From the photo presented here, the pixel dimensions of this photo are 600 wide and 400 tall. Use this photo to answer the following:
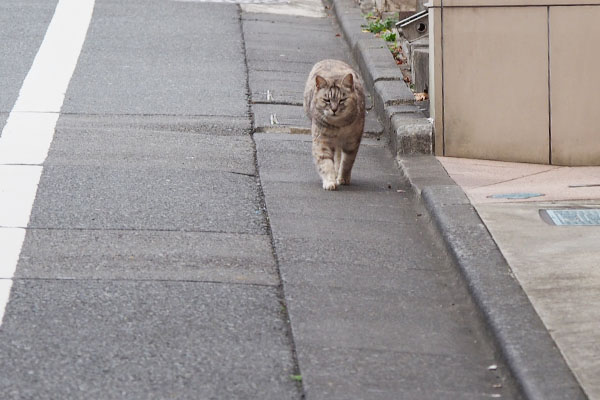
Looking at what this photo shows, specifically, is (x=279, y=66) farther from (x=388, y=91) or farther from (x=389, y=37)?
(x=388, y=91)

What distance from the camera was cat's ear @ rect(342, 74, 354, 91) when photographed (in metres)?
8.52

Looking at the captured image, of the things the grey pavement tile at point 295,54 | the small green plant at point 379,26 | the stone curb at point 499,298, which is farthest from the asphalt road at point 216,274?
the small green plant at point 379,26

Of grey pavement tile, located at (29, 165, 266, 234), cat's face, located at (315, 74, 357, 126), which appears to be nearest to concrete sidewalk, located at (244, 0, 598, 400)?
grey pavement tile, located at (29, 165, 266, 234)

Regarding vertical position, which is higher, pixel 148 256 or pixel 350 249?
pixel 148 256

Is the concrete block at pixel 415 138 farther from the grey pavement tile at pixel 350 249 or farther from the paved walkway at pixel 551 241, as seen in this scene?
the grey pavement tile at pixel 350 249

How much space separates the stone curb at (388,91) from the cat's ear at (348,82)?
630mm

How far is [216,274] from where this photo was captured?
20.0ft

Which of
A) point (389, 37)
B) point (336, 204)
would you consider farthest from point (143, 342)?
point (389, 37)

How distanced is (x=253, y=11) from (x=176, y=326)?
33.8ft

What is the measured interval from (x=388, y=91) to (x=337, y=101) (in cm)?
187

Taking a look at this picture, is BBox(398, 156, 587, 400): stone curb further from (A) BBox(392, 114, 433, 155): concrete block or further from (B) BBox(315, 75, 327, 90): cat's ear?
(B) BBox(315, 75, 327, 90): cat's ear

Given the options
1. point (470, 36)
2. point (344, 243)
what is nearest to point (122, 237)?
point (344, 243)

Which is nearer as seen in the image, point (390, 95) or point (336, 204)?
point (336, 204)

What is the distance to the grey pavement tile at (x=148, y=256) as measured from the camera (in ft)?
19.8
